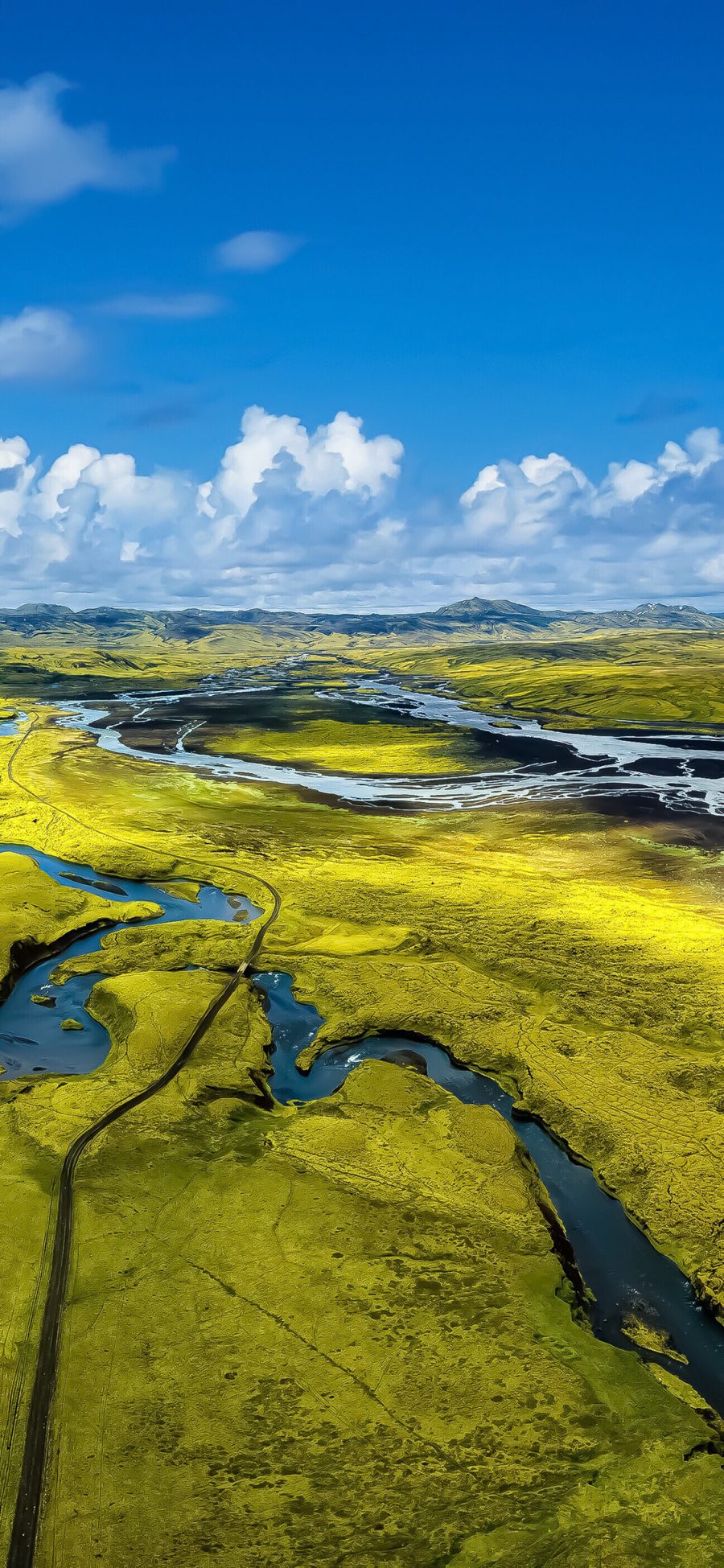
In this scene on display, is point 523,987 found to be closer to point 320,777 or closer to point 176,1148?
point 176,1148

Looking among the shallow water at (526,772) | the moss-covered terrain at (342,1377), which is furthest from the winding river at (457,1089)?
the shallow water at (526,772)

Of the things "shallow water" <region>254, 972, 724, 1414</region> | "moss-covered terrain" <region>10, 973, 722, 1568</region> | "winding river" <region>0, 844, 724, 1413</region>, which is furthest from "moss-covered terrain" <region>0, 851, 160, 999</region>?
"moss-covered terrain" <region>10, 973, 722, 1568</region>

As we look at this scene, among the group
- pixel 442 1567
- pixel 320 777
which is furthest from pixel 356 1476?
pixel 320 777

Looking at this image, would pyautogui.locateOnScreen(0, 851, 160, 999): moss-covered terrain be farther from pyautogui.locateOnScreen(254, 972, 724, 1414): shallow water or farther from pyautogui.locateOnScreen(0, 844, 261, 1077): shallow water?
pyautogui.locateOnScreen(254, 972, 724, 1414): shallow water

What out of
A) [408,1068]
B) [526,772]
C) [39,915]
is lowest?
[408,1068]

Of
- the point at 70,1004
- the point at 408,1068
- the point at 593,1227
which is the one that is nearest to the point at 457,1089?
the point at 408,1068

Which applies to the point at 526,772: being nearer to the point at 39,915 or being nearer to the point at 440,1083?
the point at 39,915
